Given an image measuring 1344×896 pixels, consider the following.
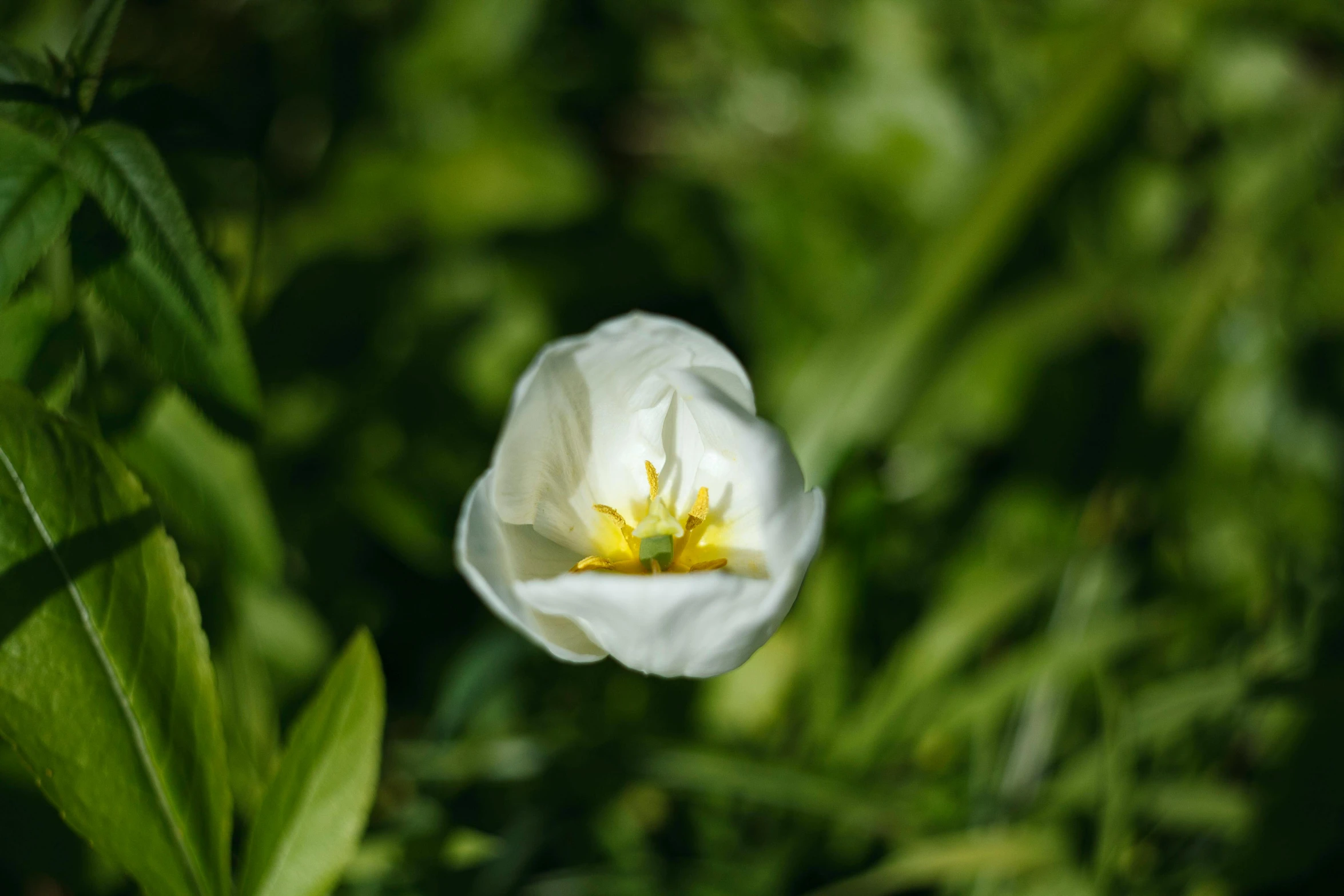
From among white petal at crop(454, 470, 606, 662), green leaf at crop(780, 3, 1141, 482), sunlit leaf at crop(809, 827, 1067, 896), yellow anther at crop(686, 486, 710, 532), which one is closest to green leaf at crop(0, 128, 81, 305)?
white petal at crop(454, 470, 606, 662)

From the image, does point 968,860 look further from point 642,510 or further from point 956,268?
point 956,268

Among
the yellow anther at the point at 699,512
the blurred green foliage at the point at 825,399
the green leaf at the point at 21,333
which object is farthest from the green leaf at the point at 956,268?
the green leaf at the point at 21,333

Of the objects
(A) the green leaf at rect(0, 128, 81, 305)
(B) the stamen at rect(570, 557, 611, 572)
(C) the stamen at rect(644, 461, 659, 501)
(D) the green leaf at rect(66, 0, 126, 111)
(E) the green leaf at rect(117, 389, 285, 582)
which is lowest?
(E) the green leaf at rect(117, 389, 285, 582)

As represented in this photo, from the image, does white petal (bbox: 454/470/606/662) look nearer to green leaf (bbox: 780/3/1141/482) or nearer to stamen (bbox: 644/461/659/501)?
stamen (bbox: 644/461/659/501)

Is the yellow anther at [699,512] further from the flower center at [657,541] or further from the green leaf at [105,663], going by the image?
the green leaf at [105,663]

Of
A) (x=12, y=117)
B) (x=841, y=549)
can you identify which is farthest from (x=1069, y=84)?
(x=12, y=117)

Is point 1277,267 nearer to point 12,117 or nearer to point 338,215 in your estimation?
point 338,215
